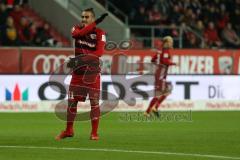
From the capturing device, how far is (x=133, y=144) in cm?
1276

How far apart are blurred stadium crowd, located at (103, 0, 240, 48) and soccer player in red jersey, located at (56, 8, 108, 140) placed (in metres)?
15.2

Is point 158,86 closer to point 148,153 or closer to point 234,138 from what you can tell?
point 234,138

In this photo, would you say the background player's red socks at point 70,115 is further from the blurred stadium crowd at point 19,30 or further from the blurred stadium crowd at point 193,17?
the blurred stadium crowd at point 193,17

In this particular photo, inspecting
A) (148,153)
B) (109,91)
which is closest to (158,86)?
(109,91)

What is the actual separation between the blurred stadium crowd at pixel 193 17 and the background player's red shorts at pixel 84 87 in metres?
15.2

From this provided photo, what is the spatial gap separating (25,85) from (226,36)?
32.7ft

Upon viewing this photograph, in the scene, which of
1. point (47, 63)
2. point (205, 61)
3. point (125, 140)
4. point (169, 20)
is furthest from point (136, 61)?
point (125, 140)

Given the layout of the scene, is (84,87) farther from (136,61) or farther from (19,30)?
(19,30)

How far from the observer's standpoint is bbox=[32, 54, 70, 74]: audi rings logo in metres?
24.6

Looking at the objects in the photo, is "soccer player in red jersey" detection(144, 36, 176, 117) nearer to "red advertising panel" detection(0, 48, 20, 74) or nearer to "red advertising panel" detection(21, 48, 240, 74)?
"red advertising panel" detection(21, 48, 240, 74)

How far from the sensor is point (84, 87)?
13.5 metres

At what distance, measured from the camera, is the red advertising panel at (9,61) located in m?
24.0

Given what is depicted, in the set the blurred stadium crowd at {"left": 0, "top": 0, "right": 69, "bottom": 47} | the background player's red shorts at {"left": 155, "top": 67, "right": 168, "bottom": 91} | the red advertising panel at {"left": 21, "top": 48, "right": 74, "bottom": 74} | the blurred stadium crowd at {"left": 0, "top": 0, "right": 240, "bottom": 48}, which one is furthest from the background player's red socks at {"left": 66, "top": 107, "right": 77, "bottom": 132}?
the blurred stadium crowd at {"left": 0, "top": 0, "right": 240, "bottom": 48}

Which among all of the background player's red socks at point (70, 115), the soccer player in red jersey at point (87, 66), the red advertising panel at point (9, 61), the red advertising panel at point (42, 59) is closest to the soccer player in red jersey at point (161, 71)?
the red advertising panel at point (42, 59)
